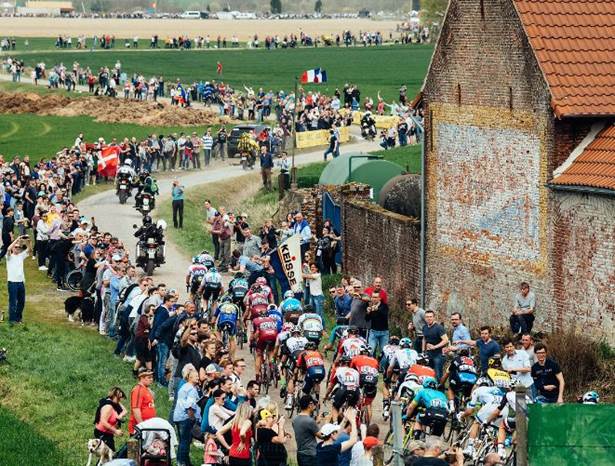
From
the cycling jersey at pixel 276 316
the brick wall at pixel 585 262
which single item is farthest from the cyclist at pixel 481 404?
the brick wall at pixel 585 262

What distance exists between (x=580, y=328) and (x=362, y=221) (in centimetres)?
1082

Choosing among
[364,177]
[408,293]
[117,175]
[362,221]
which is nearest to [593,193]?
[408,293]

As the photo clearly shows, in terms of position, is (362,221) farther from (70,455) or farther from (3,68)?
(3,68)

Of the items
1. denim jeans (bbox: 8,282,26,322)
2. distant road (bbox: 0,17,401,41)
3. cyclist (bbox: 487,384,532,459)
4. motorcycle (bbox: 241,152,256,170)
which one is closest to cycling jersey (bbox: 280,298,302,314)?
denim jeans (bbox: 8,282,26,322)

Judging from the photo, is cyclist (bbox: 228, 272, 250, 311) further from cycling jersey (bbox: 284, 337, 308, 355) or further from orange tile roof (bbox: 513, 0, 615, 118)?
orange tile roof (bbox: 513, 0, 615, 118)

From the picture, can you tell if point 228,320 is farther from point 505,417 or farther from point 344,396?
point 505,417

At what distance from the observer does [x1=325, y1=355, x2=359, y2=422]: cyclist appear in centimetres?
2323

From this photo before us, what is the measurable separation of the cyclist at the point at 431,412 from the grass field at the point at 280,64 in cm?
6714

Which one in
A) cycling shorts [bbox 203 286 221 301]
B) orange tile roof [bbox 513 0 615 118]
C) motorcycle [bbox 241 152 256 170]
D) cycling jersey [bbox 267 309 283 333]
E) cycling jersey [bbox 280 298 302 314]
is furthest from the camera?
motorcycle [bbox 241 152 256 170]

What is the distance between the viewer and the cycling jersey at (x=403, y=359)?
1008 inches

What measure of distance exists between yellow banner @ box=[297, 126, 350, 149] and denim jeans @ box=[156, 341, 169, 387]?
136 feet

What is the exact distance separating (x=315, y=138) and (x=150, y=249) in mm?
30971

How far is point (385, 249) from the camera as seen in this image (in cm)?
3788

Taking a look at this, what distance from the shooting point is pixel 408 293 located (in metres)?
36.3
